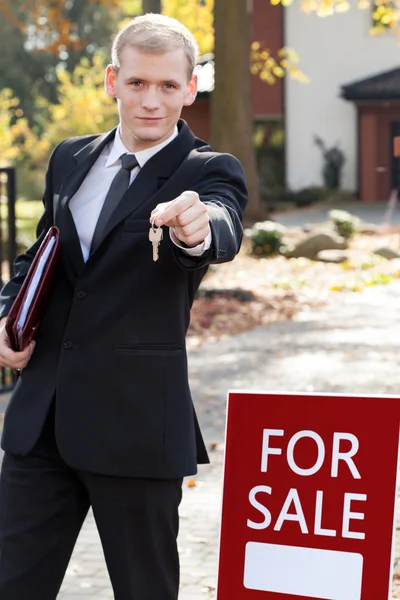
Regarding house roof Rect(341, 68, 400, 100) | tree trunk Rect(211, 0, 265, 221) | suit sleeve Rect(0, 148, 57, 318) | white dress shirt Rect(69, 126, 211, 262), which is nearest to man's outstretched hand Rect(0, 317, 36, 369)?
suit sleeve Rect(0, 148, 57, 318)

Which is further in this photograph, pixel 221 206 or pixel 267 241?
pixel 267 241

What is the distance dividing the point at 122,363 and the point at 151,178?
0.46 m

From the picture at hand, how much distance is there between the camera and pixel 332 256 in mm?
18266

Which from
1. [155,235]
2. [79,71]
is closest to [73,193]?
[155,235]

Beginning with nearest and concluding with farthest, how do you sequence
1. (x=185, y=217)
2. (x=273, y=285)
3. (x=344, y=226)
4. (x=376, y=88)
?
(x=185, y=217) < (x=273, y=285) < (x=344, y=226) < (x=376, y=88)

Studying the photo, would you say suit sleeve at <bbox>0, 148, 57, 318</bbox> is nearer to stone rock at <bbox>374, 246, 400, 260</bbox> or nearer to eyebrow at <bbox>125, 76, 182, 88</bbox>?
eyebrow at <bbox>125, 76, 182, 88</bbox>

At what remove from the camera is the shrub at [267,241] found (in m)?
19.0

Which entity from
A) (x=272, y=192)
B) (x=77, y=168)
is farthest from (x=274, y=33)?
(x=77, y=168)

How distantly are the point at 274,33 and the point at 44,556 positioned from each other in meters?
34.2

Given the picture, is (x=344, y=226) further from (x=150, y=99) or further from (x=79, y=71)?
(x=79, y=71)

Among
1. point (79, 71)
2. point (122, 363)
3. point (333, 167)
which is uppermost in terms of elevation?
point (79, 71)

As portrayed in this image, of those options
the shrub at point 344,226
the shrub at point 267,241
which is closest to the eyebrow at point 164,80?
the shrub at point 267,241

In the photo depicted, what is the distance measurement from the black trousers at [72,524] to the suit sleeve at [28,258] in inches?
14.6

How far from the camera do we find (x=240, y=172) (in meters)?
3.06
